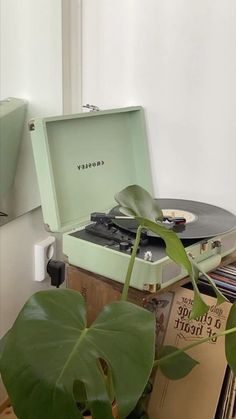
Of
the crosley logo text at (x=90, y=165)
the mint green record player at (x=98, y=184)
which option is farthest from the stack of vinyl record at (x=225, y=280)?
the crosley logo text at (x=90, y=165)

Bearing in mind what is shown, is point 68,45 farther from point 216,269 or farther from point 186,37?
point 216,269

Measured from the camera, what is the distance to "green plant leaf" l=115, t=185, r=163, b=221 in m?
0.95

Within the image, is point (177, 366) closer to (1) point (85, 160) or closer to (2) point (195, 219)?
(2) point (195, 219)

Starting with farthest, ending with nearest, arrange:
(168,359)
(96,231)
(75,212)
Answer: (75,212), (96,231), (168,359)

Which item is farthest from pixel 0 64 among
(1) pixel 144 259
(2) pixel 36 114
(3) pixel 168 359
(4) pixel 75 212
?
(3) pixel 168 359

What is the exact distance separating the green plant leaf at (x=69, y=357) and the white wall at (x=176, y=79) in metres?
0.68

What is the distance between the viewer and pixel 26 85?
4.91ft

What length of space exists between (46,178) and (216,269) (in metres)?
0.47

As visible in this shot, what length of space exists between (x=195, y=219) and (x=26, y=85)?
0.62m

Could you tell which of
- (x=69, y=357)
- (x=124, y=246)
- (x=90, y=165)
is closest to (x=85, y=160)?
(x=90, y=165)

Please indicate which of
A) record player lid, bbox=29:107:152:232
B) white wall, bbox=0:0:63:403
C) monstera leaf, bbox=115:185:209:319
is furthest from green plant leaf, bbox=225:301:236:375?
white wall, bbox=0:0:63:403

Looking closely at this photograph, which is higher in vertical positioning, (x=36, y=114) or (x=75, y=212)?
(x=36, y=114)

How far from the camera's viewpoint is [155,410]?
4.04ft

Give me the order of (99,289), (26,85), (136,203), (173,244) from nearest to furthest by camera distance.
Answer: (173,244) < (136,203) < (99,289) < (26,85)
